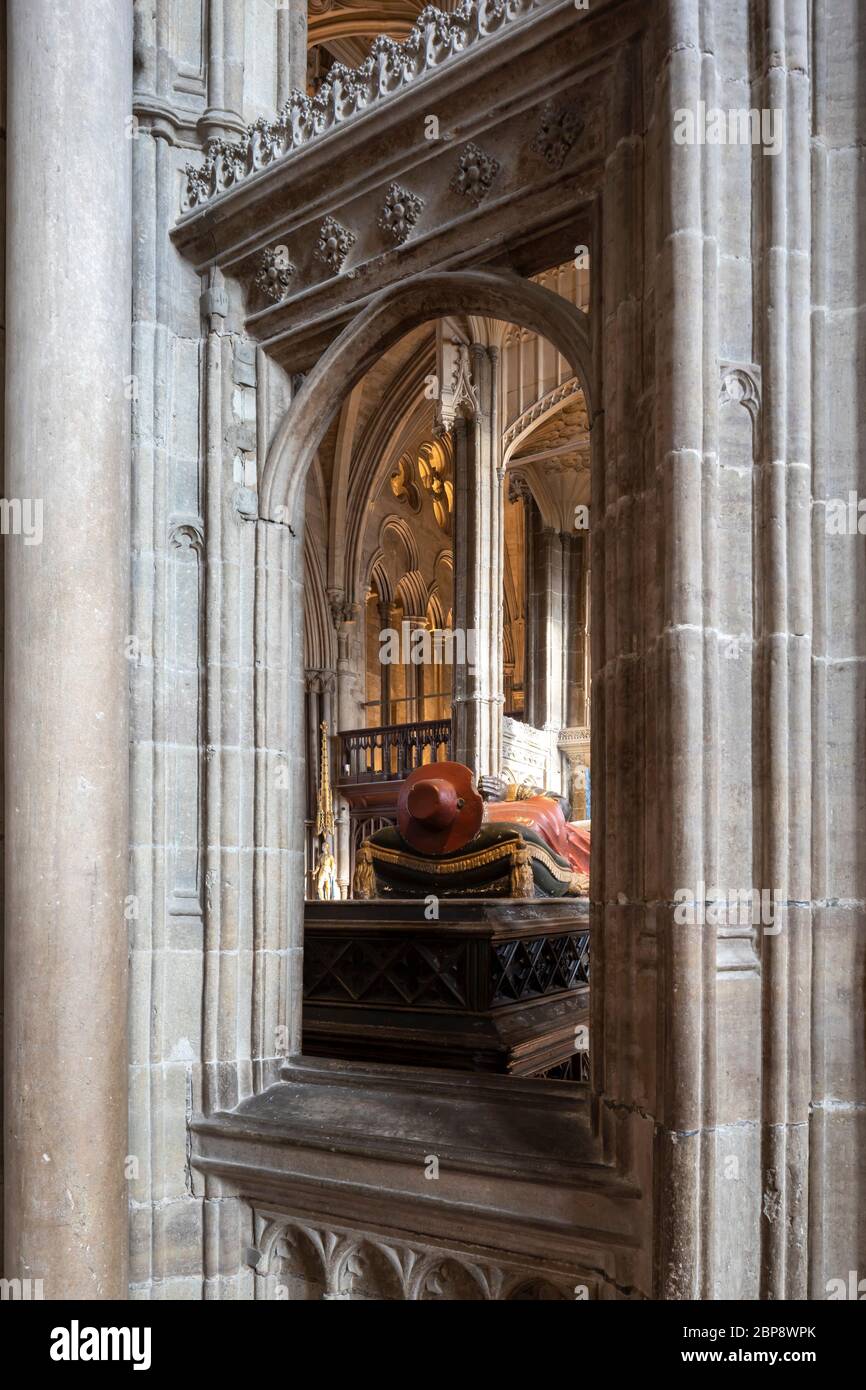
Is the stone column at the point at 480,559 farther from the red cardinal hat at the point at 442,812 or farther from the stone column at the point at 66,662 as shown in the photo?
the stone column at the point at 66,662

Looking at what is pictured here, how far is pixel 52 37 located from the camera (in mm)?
3746

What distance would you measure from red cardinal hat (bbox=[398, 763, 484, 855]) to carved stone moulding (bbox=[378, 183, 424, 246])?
2833 millimetres

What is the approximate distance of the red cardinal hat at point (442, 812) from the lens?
19.3 feet

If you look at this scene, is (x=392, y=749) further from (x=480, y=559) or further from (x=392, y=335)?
(x=392, y=335)

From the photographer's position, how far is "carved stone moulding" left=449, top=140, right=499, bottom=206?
3.79 metres

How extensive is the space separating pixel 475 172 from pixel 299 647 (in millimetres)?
2009

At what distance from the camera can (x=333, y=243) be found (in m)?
4.25

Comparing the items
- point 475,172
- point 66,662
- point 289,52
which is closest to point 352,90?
point 475,172

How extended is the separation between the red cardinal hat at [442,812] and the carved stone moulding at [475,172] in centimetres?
300

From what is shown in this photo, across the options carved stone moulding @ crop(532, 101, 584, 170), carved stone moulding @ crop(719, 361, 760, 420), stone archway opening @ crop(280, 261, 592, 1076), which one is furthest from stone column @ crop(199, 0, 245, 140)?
carved stone moulding @ crop(719, 361, 760, 420)

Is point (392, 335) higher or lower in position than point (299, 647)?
higher

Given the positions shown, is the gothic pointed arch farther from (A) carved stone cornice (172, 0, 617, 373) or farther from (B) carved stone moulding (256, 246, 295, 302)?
(B) carved stone moulding (256, 246, 295, 302)

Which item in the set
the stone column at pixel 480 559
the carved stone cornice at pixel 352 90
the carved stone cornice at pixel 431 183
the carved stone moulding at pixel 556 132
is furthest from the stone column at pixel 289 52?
the stone column at pixel 480 559

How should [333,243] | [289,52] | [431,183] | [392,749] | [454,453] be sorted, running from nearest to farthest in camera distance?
[431,183], [333,243], [289,52], [454,453], [392,749]
